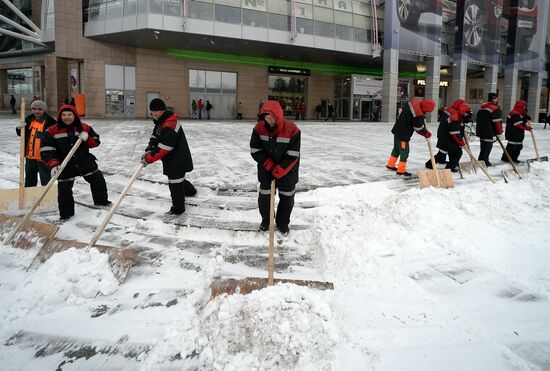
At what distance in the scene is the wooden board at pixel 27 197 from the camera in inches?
208

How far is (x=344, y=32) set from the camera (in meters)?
27.1

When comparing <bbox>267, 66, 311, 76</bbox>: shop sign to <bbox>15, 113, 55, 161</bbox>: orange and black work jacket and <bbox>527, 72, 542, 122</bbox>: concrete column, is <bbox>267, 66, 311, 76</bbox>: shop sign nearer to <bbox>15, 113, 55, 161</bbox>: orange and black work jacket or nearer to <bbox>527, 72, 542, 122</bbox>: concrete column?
<bbox>527, 72, 542, 122</bbox>: concrete column

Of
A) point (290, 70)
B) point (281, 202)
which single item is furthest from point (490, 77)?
point (281, 202)

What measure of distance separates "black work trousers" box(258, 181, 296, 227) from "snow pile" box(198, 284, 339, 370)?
1597mm

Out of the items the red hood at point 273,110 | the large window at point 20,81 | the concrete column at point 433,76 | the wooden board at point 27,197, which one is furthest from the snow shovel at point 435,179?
the large window at point 20,81

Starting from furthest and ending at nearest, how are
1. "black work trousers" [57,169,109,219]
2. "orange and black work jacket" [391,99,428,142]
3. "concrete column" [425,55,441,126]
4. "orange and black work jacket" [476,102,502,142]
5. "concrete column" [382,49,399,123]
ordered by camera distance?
"concrete column" [425,55,441,126] → "concrete column" [382,49,399,123] → "orange and black work jacket" [476,102,502,142] → "orange and black work jacket" [391,99,428,142] → "black work trousers" [57,169,109,219]

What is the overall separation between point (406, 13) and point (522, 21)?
49.9ft

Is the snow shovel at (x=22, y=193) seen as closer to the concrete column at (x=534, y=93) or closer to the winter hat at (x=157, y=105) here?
the winter hat at (x=157, y=105)

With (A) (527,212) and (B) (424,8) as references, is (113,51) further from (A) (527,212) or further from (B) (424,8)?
(A) (527,212)

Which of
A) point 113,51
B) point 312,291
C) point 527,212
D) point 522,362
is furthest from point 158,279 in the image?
point 113,51

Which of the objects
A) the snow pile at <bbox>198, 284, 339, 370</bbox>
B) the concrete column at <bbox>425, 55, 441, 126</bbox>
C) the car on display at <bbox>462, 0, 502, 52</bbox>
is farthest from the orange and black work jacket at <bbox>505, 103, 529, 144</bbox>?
the car on display at <bbox>462, 0, 502, 52</bbox>

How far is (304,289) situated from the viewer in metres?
3.01

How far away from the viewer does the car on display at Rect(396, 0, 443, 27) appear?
26.3 m

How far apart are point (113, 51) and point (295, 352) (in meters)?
26.9
